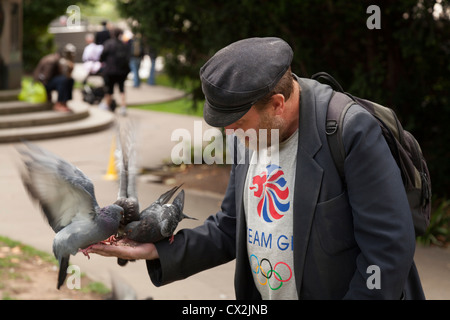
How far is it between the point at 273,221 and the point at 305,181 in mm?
213

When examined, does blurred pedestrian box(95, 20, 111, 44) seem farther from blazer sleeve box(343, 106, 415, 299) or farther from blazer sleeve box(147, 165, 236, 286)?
blazer sleeve box(343, 106, 415, 299)

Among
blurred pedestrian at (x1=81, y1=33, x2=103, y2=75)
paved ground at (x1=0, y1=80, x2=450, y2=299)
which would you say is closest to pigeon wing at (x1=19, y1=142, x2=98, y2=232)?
paved ground at (x1=0, y1=80, x2=450, y2=299)

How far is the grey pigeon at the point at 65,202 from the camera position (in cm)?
212

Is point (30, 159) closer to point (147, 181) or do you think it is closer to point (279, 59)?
point (279, 59)

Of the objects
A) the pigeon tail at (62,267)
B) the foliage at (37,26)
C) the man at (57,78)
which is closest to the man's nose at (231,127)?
the pigeon tail at (62,267)

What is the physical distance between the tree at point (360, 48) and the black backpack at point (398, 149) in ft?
16.7

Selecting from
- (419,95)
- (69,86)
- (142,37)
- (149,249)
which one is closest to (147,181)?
(142,37)

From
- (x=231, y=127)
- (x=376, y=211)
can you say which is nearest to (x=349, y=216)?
(x=376, y=211)

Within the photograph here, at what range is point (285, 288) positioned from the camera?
2225mm

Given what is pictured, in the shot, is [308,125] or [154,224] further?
[154,224]

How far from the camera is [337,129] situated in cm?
207

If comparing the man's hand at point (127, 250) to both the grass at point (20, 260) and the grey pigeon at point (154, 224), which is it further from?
the grass at point (20, 260)

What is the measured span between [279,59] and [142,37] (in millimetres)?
7764

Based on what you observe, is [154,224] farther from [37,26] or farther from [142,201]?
[37,26]
